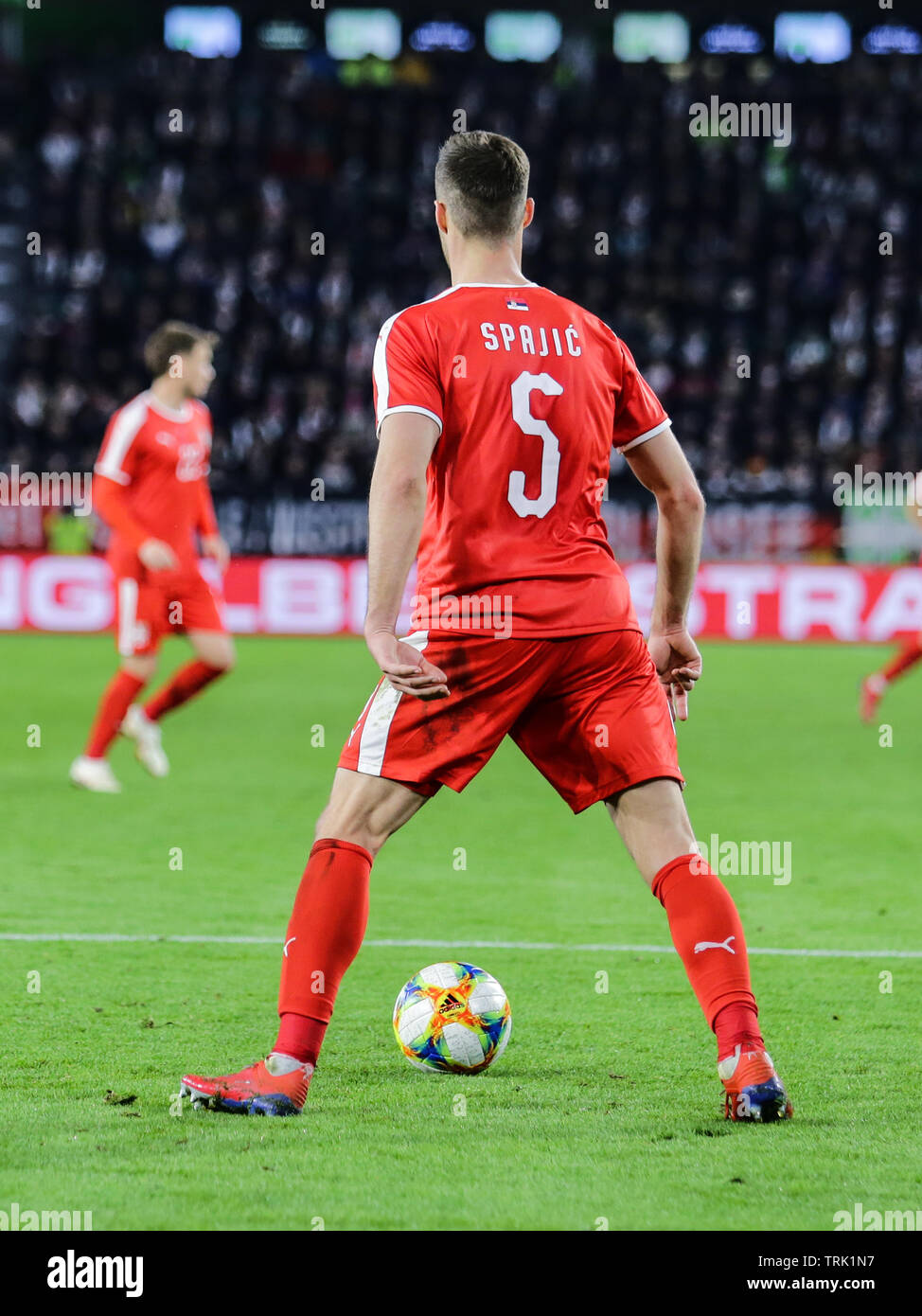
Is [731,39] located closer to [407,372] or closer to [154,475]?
[154,475]

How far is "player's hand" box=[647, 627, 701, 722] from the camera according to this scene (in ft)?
13.4

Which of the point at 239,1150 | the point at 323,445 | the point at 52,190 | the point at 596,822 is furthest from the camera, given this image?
the point at 52,190

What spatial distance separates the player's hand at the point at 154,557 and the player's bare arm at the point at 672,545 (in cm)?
514

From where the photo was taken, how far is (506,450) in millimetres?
3762

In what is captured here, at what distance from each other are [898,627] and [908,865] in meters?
11.0

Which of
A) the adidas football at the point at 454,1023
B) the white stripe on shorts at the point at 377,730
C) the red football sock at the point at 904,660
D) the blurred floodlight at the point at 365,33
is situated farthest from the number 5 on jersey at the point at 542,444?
the blurred floodlight at the point at 365,33

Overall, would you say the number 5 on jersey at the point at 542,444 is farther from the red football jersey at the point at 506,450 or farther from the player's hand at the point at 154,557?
the player's hand at the point at 154,557

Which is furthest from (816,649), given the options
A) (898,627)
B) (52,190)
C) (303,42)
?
(303,42)

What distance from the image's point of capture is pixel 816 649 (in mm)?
17781

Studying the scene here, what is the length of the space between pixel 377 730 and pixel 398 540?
0.43m

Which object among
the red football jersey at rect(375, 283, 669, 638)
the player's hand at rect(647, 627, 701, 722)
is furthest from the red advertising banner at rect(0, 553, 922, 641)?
the red football jersey at rect(375, 283, 669, 638)

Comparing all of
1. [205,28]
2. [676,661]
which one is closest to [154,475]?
[676,661]

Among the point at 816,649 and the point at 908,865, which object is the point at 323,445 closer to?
the point at 816,649

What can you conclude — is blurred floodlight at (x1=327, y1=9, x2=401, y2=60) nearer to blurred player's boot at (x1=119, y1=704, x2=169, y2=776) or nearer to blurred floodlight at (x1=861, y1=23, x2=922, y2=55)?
blurred floodlight at (x1=861, y1=23, x2=922, y2=55)
